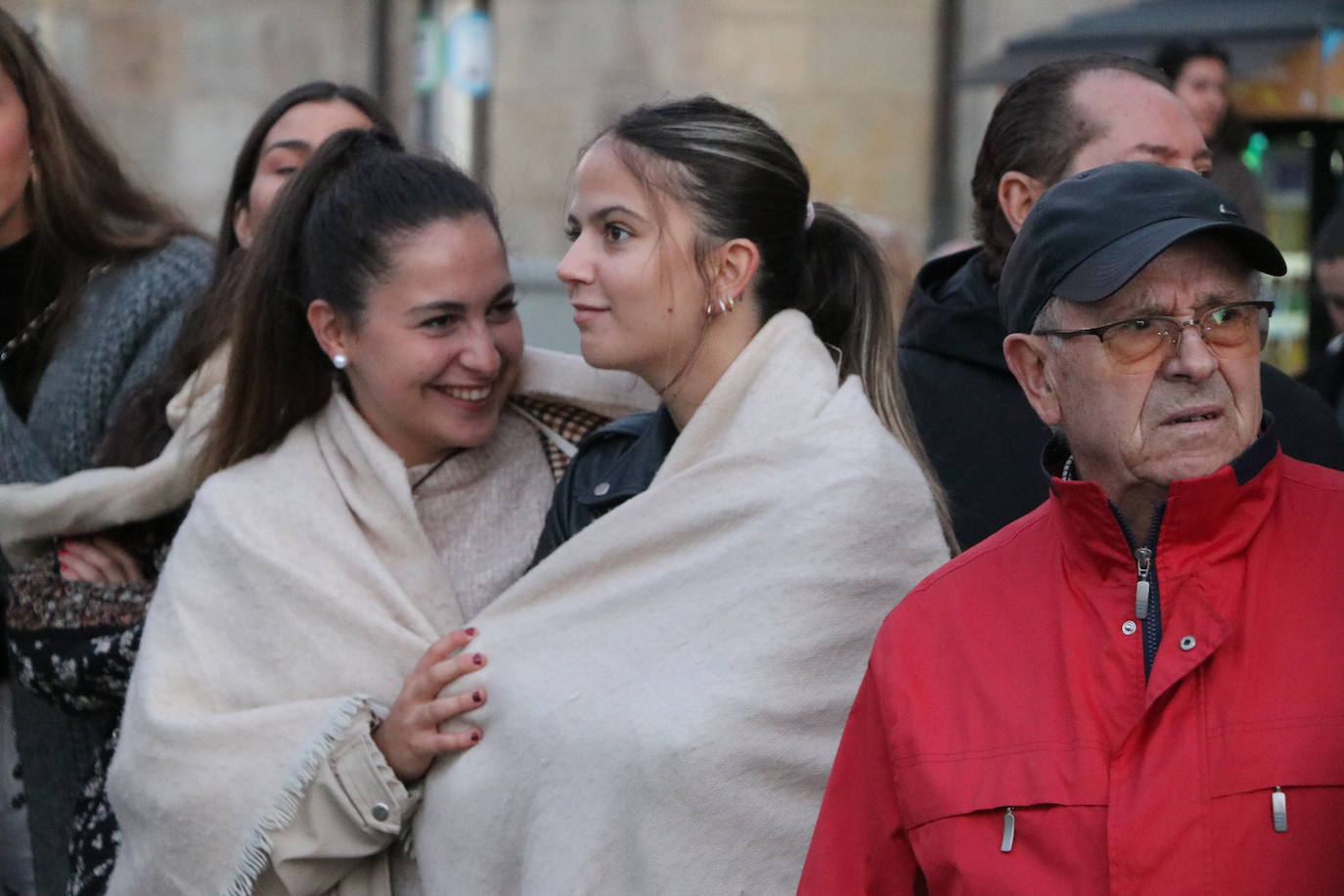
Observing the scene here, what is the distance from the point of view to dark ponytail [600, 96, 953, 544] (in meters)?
2.77

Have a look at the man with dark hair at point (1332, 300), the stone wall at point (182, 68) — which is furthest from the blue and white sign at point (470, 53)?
the man with dark hair at point (1332, 300)

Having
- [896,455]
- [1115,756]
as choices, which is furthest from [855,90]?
[1115,756]

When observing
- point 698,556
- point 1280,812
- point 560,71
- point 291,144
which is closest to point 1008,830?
point 1280,812

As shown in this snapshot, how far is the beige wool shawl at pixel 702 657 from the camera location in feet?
8.05

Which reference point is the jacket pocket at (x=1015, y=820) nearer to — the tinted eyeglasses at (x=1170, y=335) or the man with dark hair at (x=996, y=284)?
the tinted eyeglasses at (x=1170, y=335)

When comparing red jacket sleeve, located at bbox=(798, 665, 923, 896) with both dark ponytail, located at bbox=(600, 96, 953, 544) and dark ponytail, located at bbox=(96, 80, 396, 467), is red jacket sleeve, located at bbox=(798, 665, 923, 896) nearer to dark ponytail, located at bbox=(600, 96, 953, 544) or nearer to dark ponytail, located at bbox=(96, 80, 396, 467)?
dark ponytail, located at bbox=(600, 96, 953, 544)

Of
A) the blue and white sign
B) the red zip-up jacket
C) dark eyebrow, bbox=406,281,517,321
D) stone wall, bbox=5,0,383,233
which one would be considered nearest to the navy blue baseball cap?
the red zip-up jacket

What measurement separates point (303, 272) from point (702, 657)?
1.14m

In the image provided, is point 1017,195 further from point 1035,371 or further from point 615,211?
point 1035,371

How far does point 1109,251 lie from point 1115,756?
1.77 ft

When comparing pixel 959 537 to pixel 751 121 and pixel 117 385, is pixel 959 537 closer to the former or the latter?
pixel 751 121

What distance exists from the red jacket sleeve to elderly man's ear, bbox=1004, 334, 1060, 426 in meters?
0.37

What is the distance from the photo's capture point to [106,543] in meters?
3.40

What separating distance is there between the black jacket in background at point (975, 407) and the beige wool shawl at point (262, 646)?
83cm
